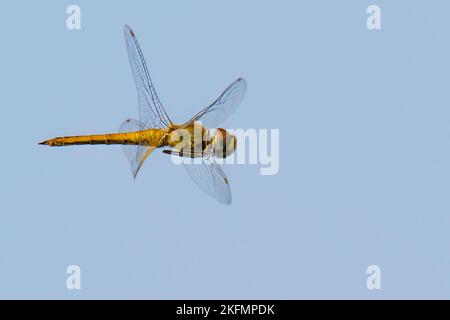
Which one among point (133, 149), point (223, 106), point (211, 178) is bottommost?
point (211, 178)

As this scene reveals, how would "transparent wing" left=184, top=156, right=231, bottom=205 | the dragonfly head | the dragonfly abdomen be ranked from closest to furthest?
"transparent wing" left=184, top=156, right=231, bottom=205, the dragonfly head, the dragonfly abdomen

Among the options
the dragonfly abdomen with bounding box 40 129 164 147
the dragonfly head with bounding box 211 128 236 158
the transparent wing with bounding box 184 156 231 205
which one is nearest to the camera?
the transparent wing with bounding box 184 156 231 205

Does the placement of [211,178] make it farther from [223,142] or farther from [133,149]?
[133,149]

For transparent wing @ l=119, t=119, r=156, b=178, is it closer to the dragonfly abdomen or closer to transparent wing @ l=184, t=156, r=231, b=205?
the dragonfly abdomen

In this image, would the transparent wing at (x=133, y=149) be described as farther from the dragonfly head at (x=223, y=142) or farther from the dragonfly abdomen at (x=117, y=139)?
the dragonfly head at (x=223, y=142)

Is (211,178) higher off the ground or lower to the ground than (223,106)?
lower

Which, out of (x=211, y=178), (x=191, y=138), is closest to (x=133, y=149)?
(x=191, y=138)

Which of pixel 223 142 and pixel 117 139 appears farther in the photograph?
pixel 117 139
